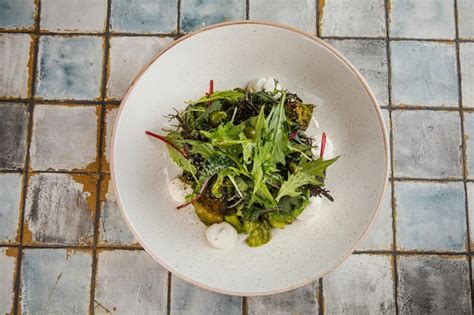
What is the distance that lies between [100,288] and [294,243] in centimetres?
60

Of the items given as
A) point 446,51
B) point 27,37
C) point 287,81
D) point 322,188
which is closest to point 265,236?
point 322,188

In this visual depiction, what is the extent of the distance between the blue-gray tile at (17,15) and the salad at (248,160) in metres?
0.62

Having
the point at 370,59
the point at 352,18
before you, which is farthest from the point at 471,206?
the point at 352,18

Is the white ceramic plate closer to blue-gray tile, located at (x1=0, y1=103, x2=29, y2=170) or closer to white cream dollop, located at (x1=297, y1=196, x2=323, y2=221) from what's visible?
white cream dollop, located at (x1=297, y1=196, x2=323, y2=221)

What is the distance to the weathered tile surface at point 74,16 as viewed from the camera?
1650 mm

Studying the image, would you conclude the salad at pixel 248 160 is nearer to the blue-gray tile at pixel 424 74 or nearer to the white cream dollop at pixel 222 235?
the white cream dollop at pixel 222 235

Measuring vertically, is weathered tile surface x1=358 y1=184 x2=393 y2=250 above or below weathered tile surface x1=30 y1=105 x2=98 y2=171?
below

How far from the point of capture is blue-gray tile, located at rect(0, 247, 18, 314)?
1585mm

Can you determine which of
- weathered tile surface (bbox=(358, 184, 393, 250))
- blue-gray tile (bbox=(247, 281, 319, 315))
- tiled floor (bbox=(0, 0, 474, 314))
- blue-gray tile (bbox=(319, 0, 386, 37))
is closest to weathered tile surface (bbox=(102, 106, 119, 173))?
tiled floor (bbox=(0, 0, 474, 314))

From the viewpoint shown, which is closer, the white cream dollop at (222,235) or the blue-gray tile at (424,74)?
the white cream dollop at (222,235)

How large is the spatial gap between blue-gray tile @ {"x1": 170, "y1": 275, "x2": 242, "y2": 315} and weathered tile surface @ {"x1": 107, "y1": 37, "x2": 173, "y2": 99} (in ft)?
1.96

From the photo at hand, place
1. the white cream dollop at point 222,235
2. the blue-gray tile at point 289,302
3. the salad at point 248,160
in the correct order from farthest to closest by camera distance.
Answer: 1. the blue-gray tile at point 289,302
2. the white cream dollop at point 222,235
3. the salad at point 248,160

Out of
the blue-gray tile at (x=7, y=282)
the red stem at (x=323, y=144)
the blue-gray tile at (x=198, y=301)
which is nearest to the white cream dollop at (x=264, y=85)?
the red stem at (x=323, y=144)

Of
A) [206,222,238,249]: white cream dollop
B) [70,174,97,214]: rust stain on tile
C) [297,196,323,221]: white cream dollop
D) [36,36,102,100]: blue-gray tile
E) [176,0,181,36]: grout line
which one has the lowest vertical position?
[206,222,238,249]: white cream dollop
